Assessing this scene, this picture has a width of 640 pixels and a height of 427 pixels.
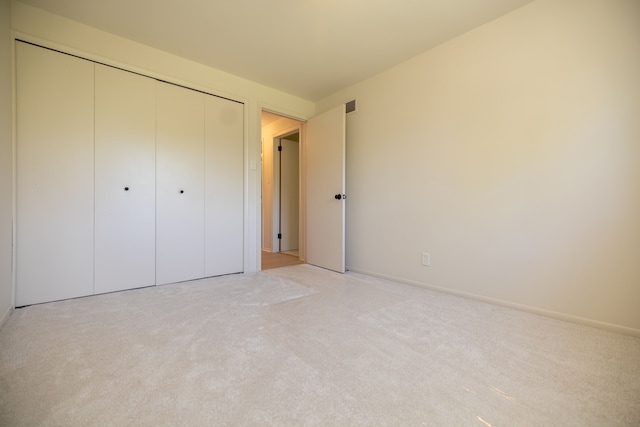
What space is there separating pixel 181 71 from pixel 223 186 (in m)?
1.25

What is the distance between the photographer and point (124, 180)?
2.50 m

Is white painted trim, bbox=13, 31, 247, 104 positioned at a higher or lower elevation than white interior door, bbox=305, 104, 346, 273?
higher

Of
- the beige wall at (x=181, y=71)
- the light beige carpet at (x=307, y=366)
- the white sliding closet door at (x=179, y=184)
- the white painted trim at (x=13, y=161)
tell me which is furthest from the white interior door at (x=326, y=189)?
the white painted trim at (x=13, y=161)

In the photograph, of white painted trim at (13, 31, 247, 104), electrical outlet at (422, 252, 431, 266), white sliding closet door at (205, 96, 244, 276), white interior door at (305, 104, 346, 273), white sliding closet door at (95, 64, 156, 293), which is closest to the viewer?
white painted trim at (13, 31, 247, 104)

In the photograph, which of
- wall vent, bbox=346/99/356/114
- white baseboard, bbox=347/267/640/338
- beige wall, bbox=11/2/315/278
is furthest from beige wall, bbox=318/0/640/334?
beige wall, bbox=11/2/315/278

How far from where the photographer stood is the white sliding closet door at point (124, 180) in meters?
2.38

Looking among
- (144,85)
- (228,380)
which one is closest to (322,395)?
(228,380)

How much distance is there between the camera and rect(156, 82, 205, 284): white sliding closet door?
2.71 m

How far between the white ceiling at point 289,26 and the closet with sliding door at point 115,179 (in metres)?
0.40

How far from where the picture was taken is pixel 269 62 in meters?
2.87

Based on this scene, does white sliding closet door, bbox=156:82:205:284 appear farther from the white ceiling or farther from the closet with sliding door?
the white ceiling

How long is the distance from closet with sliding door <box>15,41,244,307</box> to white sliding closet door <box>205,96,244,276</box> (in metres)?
0.01

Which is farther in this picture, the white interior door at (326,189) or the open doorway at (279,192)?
the open doorway at (279,192)

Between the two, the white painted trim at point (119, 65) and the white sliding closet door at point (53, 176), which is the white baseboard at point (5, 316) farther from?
the white painted trim at point (119, 65)
